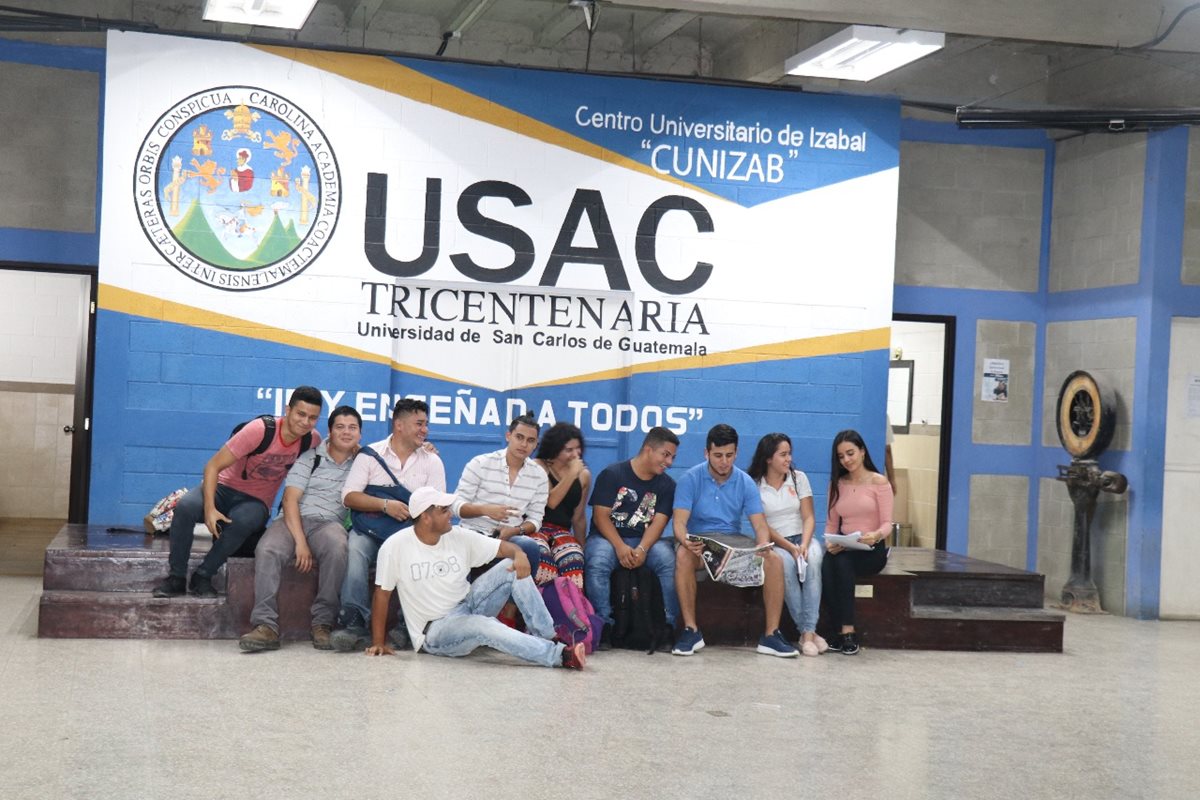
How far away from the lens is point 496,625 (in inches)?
234

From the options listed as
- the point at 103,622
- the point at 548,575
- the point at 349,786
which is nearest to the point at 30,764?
the point at 349,786

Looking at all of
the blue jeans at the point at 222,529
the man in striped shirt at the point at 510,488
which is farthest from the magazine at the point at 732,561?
the blue jeans at the point at 222,529

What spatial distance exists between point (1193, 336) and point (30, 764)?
299 inches

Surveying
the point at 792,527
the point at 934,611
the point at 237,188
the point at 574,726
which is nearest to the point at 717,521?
the point at 792,527

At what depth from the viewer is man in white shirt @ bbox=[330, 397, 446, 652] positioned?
625 cm

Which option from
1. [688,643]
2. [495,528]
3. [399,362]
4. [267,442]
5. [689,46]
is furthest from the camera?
[689,46]

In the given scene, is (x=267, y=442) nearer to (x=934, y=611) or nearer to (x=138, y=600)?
(x=138, y=600)

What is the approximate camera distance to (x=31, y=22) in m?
7.73

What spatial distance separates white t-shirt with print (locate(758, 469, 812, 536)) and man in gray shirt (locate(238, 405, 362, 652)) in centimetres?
220

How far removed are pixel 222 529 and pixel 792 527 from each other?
9.60 ft

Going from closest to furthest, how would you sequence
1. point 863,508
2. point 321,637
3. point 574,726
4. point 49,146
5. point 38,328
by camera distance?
point 574,726 → point 321,637 → point 863,508 → point 49,146 → point 38,328

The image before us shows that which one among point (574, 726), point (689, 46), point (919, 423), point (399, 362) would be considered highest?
point (689, 46)

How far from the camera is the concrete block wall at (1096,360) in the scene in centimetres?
885

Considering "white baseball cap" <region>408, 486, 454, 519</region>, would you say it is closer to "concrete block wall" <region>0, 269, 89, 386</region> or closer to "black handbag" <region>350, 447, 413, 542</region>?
"black handbag" <region>350, 447, 413, 542</region>
